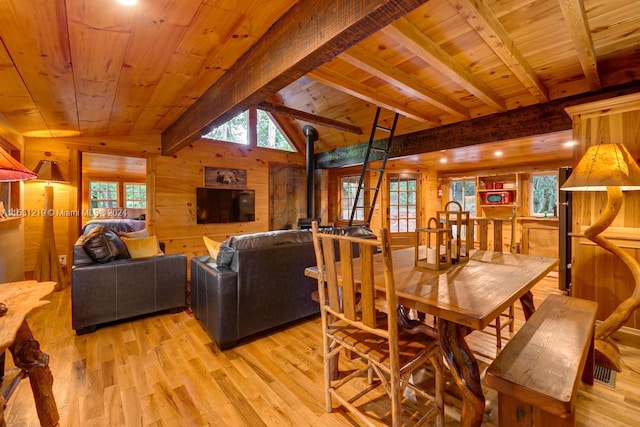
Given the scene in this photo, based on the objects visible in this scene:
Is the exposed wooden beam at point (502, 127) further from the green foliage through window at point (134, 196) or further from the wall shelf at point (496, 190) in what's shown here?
the green foliage through window at point (134, 196)

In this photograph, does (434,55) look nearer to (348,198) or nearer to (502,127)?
(502,127)

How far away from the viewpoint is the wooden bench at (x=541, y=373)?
3.35ft

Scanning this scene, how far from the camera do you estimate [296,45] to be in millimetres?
1448

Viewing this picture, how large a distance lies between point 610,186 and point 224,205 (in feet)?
16.3

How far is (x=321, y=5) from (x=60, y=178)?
13.8 ft

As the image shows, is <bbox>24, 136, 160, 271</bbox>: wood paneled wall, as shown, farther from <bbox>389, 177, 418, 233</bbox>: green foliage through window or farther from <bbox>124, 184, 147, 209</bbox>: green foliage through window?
<bbox>389, 177, 418, 233</bbox>: green foliage through window

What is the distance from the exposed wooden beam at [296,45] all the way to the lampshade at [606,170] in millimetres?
1807

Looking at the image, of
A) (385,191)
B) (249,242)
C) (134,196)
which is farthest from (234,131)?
(134,196)

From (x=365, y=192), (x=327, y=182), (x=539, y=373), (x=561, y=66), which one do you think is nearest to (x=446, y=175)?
(x=365, y=192)

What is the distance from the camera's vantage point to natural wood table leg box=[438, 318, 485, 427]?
126 centimetres

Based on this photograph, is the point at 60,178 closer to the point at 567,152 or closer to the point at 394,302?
the point at 394,302

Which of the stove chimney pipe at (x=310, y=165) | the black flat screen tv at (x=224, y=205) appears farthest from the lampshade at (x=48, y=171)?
the stove chimney pipe at (x=310, y=165)

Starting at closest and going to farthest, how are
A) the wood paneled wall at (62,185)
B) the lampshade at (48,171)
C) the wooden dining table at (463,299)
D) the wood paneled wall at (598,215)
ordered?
the wooden dining table at (463,299) → the wood paneled wall at (598,215) → the lampshade at (48,171) → the wood paneled wall at (62,185)

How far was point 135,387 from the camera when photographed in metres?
1.81
